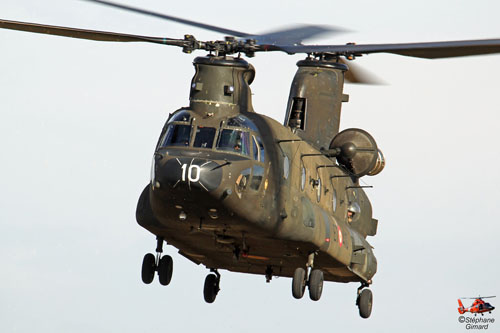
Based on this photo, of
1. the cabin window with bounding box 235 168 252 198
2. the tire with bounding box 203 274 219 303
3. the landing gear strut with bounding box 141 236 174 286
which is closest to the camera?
the cabin window with bounding box 235 168 252 198

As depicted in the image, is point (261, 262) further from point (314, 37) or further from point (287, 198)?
point (314, 37)

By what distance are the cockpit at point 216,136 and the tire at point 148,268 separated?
4081 millimetres

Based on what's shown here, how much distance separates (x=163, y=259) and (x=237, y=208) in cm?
422

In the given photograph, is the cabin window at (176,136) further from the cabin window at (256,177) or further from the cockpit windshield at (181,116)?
the cabin window at (256,177)

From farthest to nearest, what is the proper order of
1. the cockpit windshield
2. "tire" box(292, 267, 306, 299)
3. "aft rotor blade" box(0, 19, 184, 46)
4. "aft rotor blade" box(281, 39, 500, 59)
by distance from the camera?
"tire" box(292, 267, 306, 299)
"aft rotor blade" box(0, 19, 184, 46)
the cockpit windshield
"aft rotor blade" box(281, 39, 500, 59)

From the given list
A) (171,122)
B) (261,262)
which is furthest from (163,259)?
(171,122)

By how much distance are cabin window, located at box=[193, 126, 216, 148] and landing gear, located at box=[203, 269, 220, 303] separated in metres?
7.25

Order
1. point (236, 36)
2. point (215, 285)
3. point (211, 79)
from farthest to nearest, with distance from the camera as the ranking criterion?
point (215, 285) → point (236, 36) → point (211, 79)

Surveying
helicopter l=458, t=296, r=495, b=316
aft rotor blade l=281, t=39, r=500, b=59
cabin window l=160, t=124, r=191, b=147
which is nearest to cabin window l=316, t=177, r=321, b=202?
aft rotor blade l=281, t=39, r=500, b=59

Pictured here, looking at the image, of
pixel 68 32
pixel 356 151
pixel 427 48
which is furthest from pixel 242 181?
pixel 356 151

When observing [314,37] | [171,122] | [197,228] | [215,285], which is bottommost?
[215,285]

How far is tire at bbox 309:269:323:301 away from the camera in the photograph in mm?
29438

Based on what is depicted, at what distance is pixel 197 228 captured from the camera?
27.8m

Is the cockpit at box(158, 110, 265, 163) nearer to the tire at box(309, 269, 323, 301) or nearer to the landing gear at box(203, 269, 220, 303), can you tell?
the tire at box(309, 269, 323, 301)
